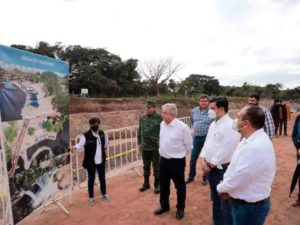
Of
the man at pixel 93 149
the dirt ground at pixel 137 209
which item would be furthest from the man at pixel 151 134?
the man at pixel 93 149

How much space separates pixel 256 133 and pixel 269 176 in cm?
34

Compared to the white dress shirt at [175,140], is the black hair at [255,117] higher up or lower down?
higher up

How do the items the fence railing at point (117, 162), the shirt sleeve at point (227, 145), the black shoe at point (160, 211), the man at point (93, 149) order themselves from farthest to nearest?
the fence railing at point (117, 162)
the man at point (93, 149)
the black shoe at point (160, 211)
the shirt sleeve at point (227, 145)

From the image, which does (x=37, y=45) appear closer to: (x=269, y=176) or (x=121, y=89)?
(x=121, y=89)

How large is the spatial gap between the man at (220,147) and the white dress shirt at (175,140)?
2.02 ft

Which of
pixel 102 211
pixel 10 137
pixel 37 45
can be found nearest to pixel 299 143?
pixel 102 211

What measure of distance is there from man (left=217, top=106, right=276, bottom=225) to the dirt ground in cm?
184

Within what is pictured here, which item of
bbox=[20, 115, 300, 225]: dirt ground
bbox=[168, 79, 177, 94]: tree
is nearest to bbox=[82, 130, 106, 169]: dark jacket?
bbox=[20, 115, 300, 225]: dirt ground

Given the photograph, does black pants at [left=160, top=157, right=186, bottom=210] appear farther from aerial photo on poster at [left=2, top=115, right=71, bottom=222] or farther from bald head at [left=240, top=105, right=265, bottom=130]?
bald head at [left=240, top=105, right=265, bottom=130]

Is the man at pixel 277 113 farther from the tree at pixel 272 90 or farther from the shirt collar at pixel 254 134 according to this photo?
the tree at pixel 272 90

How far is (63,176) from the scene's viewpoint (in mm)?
4320

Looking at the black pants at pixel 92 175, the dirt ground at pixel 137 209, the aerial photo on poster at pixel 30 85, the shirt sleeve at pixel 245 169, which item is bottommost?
the dirt ground at pixel 137 209

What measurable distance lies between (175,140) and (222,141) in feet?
3.12

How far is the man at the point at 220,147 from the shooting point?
305cm
